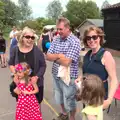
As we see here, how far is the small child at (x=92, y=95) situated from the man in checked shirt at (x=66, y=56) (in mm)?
1452

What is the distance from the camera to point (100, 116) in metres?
3.35

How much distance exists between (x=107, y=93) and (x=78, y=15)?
205ft

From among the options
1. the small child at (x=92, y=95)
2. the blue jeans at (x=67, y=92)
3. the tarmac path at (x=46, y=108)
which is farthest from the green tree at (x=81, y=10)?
the small child at (x=92, y=95)

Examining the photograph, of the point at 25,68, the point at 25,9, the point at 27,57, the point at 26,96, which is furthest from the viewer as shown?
the point at 25,9

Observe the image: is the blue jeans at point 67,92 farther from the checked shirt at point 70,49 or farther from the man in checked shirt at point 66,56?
the checked shirt at point 70,49

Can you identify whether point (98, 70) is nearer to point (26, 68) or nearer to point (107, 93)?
point (107, 93)

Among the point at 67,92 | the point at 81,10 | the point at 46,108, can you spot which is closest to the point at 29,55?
the point at 67,92

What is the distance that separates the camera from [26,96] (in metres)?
4.72

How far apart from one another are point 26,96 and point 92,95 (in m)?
1.69

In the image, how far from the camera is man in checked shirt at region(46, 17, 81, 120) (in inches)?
188

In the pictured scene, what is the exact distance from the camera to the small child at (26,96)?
463 cm

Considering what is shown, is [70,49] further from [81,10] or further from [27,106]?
[81,10]

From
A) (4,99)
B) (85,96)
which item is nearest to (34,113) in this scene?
(85,96)

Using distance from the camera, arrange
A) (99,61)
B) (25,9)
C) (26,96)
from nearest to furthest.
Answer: (99,61), (26,96), (25,9)
